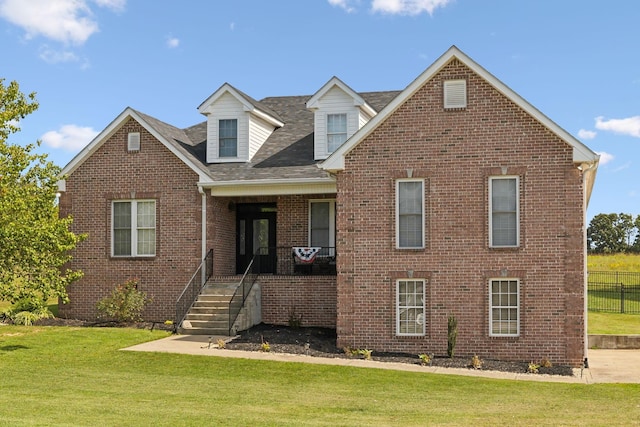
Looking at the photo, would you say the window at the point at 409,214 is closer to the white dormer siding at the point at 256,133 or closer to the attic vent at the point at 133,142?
the white dormer siding at the point at 256,133

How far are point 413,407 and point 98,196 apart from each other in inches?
613

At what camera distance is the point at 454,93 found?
20.8 metres

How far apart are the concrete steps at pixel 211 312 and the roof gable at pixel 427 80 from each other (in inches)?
218

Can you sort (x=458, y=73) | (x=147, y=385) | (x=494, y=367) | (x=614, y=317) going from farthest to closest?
(x=614, y=317), (x=458, y=73), (x=494, y=367), (x=147, y=385)

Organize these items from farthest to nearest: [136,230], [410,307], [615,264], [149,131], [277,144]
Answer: [615,264], [277,144], [136,230], [149,131], [410,307]

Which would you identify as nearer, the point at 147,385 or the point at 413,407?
the point at 413,407

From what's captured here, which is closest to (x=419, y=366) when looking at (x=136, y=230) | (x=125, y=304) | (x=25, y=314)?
(x=125, y=304)

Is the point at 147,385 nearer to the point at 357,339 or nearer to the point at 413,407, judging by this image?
the point at 413,407

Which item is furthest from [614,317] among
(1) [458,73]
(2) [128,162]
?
(2) [128,162]

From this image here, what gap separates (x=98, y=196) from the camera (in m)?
25.9

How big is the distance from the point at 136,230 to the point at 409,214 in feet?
31.3

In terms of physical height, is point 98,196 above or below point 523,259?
above

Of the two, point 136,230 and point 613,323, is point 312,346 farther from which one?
point 613,323

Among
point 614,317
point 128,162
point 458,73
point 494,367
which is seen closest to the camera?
point 494,367
